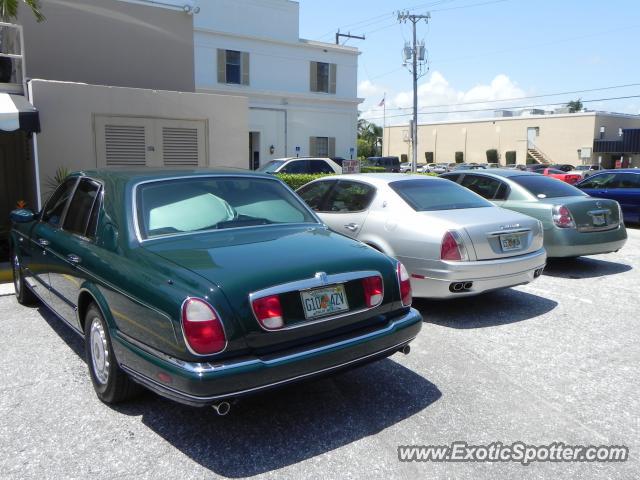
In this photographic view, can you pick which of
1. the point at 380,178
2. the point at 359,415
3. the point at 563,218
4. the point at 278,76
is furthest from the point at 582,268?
the point at 278,76

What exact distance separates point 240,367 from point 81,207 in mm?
2253

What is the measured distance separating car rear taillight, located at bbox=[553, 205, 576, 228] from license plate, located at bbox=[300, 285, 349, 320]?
5.33m

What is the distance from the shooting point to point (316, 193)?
7309 millimetres

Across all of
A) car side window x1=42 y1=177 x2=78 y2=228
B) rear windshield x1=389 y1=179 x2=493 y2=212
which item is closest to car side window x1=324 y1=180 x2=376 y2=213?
rear windshield x1=389 y1=179 x2=493 y2=212

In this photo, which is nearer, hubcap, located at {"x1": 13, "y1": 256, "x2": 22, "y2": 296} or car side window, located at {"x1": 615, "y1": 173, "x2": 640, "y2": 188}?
hubcap, located at {"x1": 13, "y1": 256, "x2": 22, "y2": 296}

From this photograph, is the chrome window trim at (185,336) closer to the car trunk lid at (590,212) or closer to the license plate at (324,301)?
the license plate at (324,301)

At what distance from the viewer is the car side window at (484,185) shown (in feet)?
28.6

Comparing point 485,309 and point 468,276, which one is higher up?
point 468,276

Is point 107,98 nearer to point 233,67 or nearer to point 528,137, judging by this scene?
point 233,67

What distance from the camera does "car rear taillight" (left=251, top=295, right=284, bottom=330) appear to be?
3.12 metres

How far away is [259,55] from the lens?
28.6 meters

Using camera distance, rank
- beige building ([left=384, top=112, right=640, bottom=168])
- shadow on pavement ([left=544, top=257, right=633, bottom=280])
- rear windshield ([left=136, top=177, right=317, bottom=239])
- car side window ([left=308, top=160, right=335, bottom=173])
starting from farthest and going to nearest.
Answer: beige building ([left=384, top=112, right=640, bottom=168])
car side window ([left=308, top=160, right=335, bottom=173])
shadow on pavement ([left=544, top=257, right=633, bottom=280])
rear windshield ([left=136, top=177, right=317, bottom=239])

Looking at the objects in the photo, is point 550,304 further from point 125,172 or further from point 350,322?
point 125,172

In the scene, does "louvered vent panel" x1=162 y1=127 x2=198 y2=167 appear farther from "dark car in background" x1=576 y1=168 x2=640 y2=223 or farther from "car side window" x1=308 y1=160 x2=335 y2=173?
"car side window" x1=308 y1=160 x2=335 y2=173
